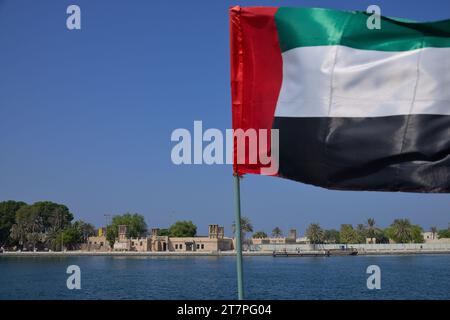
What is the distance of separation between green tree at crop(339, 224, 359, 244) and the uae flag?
621 feet

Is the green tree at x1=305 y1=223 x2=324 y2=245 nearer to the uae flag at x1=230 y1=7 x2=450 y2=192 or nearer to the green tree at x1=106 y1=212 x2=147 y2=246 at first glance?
the green tree at x1=106 y1=212 x2=147 y2=246

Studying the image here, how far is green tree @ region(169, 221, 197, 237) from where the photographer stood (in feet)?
598

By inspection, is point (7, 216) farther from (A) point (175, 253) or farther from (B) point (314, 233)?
(B) point (314, 233)

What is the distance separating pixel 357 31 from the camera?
5.55m

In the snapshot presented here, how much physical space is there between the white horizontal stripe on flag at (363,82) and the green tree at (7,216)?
191 meters

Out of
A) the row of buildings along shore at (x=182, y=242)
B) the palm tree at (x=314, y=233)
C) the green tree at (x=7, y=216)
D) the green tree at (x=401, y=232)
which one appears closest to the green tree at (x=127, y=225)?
the row of buildings along shore at (x=182, y=242)

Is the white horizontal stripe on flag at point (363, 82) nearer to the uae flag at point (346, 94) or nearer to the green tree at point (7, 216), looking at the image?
the uae flag at point (346, 94)

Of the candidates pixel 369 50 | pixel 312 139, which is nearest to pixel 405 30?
pixel 369 50

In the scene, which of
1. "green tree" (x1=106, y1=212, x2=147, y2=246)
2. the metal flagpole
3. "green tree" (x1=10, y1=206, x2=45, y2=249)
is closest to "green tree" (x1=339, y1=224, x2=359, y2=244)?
"green tree" (x1=106, y1=212, x2=147, y2=246)

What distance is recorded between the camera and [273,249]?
594 feet

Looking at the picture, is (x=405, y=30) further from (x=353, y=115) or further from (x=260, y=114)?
(x=260, y=114)

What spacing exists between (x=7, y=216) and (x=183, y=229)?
5773 cm

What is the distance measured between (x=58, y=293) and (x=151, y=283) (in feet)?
45.2

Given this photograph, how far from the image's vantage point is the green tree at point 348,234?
18920cm
